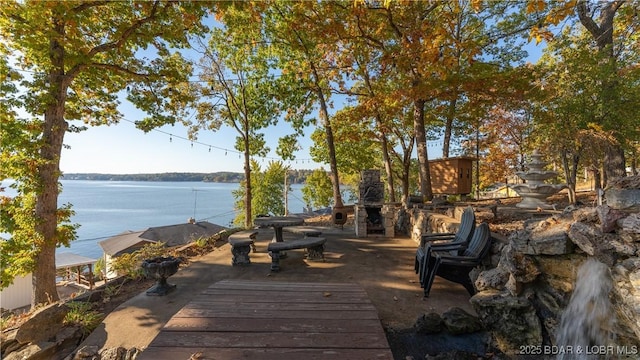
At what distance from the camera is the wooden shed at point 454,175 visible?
333 inches

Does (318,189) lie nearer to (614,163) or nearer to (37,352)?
(614,163)

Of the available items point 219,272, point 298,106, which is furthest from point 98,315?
point 298,106

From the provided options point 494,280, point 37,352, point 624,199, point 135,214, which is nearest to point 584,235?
point 624,199

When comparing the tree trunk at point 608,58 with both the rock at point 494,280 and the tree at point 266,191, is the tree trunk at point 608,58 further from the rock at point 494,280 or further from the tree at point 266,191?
the tree at point 266,191

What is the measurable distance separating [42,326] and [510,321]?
4.91m

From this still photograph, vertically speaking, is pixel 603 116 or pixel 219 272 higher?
pixel 603 116

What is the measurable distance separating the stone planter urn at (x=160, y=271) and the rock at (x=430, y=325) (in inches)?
137

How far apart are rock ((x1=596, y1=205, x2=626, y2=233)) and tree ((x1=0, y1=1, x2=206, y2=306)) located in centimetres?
666

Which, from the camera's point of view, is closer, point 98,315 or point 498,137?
point 98,315

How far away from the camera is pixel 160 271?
3.95m

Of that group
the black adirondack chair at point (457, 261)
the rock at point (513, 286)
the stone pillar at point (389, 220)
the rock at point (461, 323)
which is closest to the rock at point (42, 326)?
the rock at point (461, 323)

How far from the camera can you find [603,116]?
5.68 metres

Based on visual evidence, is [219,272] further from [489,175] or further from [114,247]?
[489,175]

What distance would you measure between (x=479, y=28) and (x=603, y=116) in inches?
283
